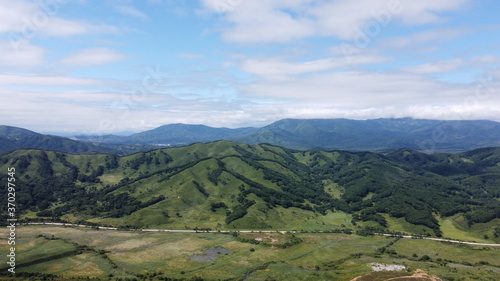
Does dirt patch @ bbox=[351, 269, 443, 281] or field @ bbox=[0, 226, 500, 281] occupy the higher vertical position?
dirt patch @ bbox=[351, 269, 443, 281]

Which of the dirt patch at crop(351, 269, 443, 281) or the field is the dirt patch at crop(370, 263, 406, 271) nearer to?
the field

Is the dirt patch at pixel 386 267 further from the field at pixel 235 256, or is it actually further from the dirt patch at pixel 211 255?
the dirt patch at pixel 211 255

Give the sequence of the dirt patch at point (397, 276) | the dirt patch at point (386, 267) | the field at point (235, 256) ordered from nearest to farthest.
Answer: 1. the dirt patch at point (397, 276)
2. the dirt patch at point (386, 267)
3. the field at point (235, 256)

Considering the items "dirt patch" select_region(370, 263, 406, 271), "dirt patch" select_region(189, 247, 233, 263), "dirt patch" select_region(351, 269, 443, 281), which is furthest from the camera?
"dirt patch" select_region(189, 247, 233, 263)

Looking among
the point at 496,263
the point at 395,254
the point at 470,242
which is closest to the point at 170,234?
the point at 395,254

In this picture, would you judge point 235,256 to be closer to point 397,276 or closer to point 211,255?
point 211,255

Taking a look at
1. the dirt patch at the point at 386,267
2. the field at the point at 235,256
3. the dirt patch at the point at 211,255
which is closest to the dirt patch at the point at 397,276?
the field at the point at 235,256

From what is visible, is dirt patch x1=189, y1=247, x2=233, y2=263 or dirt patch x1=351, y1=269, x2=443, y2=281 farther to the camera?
dirt patch x1=189, y1=247, x2=233, y2=263

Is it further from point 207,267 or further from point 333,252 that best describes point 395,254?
point 207,267

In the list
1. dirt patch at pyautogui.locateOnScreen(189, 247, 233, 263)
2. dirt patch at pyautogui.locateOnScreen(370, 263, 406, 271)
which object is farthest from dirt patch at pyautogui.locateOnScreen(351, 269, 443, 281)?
dirt patch at pyautogui.locateOnScreen(189, 247, 233, 263)
